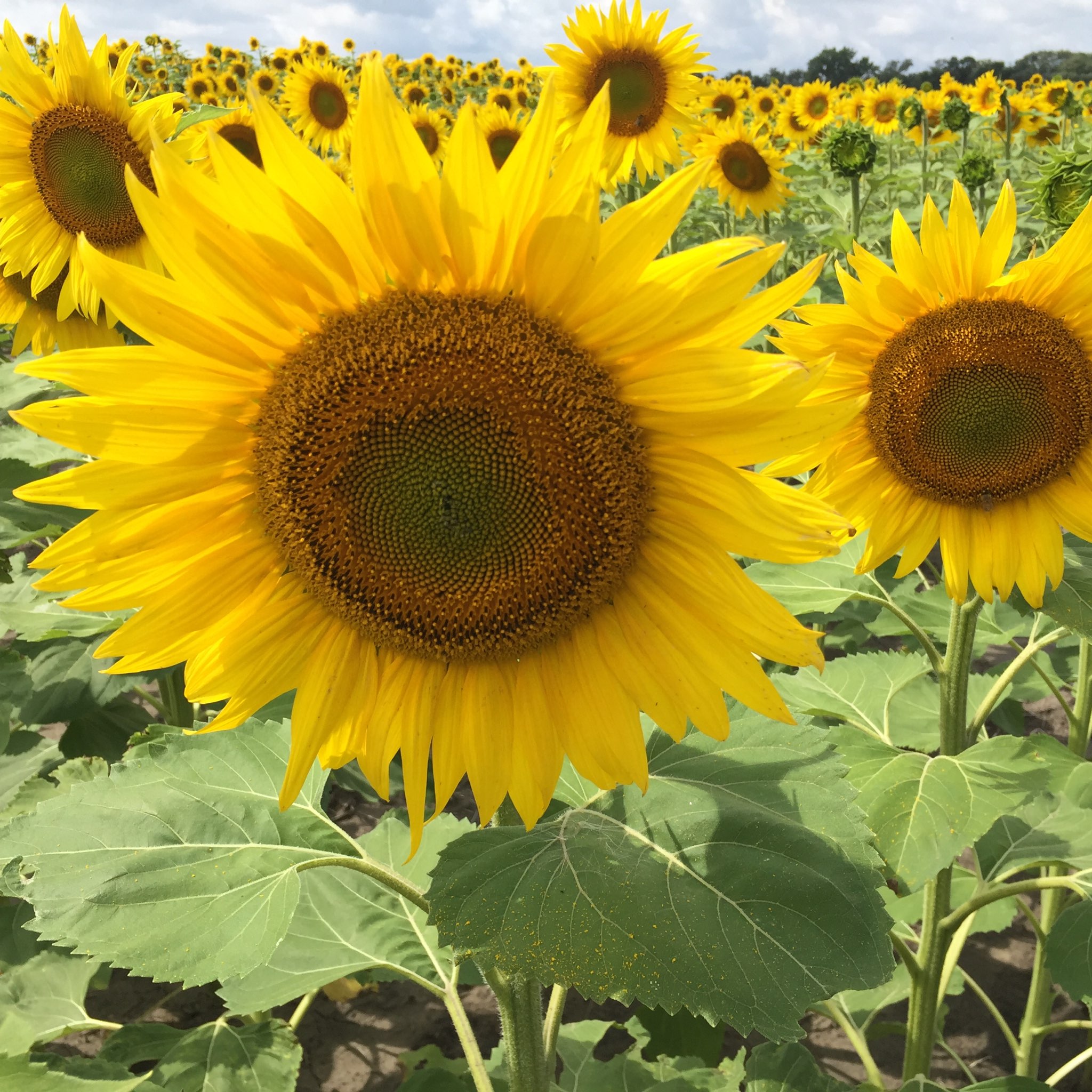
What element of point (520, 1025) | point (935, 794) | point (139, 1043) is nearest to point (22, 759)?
point (139, 1043)

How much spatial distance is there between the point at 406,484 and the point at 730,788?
2.33ft

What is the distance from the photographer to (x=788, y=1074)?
223 centimetres

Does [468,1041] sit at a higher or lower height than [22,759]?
lower

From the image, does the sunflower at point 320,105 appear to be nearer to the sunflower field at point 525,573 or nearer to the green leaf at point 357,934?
the sunflower field at point 525,573

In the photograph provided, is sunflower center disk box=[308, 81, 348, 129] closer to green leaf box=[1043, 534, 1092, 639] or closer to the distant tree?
green leaf box=[1043, 534, 1092, 639]

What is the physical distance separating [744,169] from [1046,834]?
19.9 feet

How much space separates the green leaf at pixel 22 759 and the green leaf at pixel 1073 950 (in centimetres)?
305

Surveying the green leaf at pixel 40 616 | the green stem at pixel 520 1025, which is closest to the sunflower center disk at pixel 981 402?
the green stem at pixel 520 1025

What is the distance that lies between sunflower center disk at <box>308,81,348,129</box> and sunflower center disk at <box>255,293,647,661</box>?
357 inches

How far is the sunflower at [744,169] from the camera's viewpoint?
7262 mm

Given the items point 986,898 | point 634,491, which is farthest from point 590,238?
point 986,898

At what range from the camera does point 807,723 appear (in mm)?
1699

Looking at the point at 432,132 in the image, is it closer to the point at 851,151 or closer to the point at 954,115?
the point at 851,151

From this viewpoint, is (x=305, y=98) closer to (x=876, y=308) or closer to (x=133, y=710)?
(x=133, y=710)
